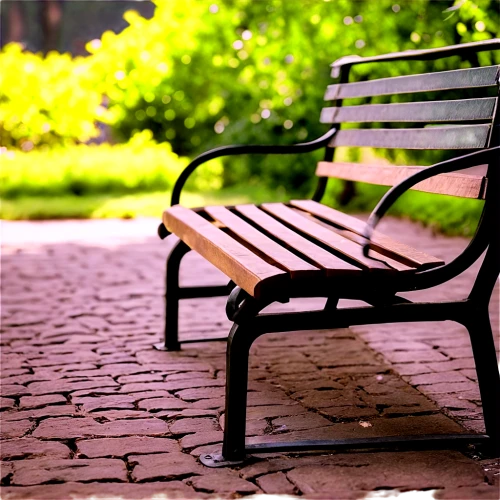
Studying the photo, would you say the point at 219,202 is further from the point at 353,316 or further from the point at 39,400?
the point at 353,316

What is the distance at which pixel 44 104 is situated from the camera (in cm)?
1276

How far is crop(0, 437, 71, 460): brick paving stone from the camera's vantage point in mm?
2865

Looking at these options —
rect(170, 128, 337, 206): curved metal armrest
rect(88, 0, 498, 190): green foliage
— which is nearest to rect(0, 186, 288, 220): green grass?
rect(88, 0, 498, 190): green foliage

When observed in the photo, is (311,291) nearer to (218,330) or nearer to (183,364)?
(183,364)

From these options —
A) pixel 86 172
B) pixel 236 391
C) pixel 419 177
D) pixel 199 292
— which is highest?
pixel 419 177

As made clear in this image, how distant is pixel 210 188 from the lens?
12516mm

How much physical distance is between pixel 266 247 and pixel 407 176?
0.71 m

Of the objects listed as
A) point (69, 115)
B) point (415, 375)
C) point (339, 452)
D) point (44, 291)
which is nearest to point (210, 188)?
point (69, 115)

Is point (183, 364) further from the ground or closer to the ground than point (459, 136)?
closer to the ground

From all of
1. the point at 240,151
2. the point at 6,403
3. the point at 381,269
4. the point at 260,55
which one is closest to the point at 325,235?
the point at 381,269

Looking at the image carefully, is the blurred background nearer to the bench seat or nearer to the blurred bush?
the blurred bush

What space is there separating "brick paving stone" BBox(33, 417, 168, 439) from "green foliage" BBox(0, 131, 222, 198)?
312 inches

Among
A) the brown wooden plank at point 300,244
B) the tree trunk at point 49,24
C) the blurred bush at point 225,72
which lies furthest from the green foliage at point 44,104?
the brown wooden plank at point 300,244

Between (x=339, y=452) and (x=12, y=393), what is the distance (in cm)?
139
